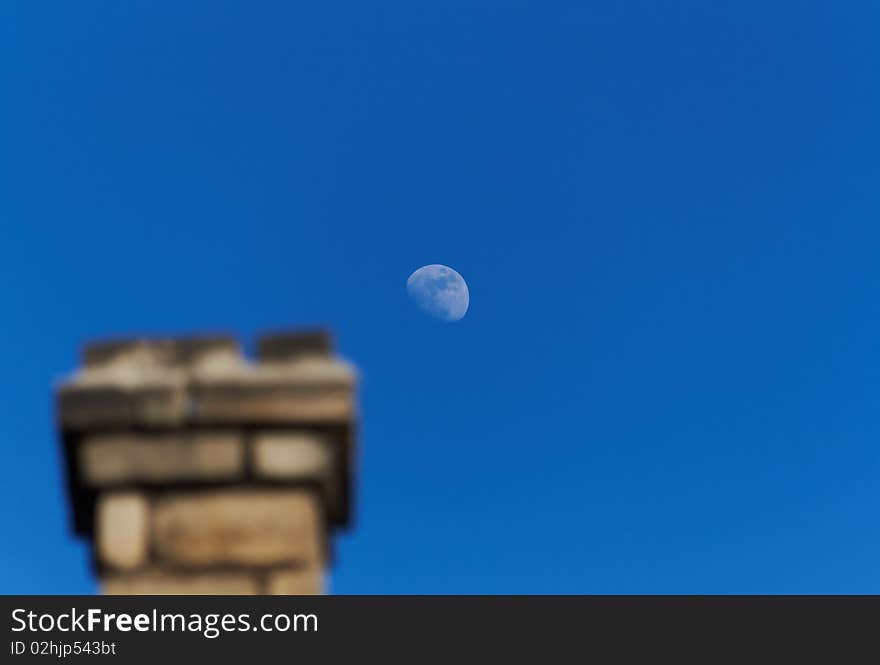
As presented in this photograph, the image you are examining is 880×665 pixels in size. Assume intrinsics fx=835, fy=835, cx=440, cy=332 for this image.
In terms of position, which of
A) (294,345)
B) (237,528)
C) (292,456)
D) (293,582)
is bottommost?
(293,582)

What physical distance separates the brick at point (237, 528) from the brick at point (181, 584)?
0.24 ft

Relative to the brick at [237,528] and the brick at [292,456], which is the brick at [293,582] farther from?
the brick at [292,456]

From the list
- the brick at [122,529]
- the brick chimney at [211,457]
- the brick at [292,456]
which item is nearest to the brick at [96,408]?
the brick chimney at [211,457]

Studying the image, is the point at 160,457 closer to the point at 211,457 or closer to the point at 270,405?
the point at 211,457

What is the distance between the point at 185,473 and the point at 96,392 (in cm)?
68

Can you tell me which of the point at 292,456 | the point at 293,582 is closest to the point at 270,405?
the point at 292,456

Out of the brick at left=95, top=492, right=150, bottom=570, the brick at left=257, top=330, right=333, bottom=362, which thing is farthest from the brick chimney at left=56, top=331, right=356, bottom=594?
the brick at left=257, top=330, right=333, bottom=362

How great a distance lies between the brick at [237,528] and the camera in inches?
178

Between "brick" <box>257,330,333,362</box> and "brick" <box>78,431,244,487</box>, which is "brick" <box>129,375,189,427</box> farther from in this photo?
"brick" <box>257,330,333,362</box>

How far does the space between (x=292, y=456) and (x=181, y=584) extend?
887 millimetres

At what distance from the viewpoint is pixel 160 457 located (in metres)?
4.67

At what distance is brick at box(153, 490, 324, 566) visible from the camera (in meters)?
4.53
